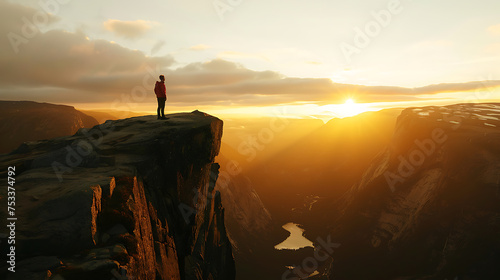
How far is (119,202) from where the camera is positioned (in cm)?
1808

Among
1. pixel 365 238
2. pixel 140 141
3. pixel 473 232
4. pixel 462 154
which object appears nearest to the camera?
pixel 140 141

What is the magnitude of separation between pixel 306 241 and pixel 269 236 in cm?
1545

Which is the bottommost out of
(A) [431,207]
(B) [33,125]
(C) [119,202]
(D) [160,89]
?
(A) [431,207]

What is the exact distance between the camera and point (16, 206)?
15234mm

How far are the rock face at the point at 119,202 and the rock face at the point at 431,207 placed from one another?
1768 inches

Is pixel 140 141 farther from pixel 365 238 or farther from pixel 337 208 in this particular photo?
pixel 337 208

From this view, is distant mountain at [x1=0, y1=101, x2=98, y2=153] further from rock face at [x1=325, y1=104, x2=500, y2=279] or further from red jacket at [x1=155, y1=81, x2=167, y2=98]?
rock face at [x1=325, y1=104, x2=500, y2=279]

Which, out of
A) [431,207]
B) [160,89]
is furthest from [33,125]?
[431,207]

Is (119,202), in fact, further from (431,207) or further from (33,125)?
(33,125)

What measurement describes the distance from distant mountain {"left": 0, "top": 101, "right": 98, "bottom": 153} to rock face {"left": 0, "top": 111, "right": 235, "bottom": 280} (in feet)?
412

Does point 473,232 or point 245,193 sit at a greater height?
point 473,232

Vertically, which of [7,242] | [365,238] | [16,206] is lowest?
[365,238]

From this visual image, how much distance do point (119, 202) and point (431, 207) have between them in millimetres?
66436

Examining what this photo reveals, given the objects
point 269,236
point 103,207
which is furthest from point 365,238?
point 103,207
